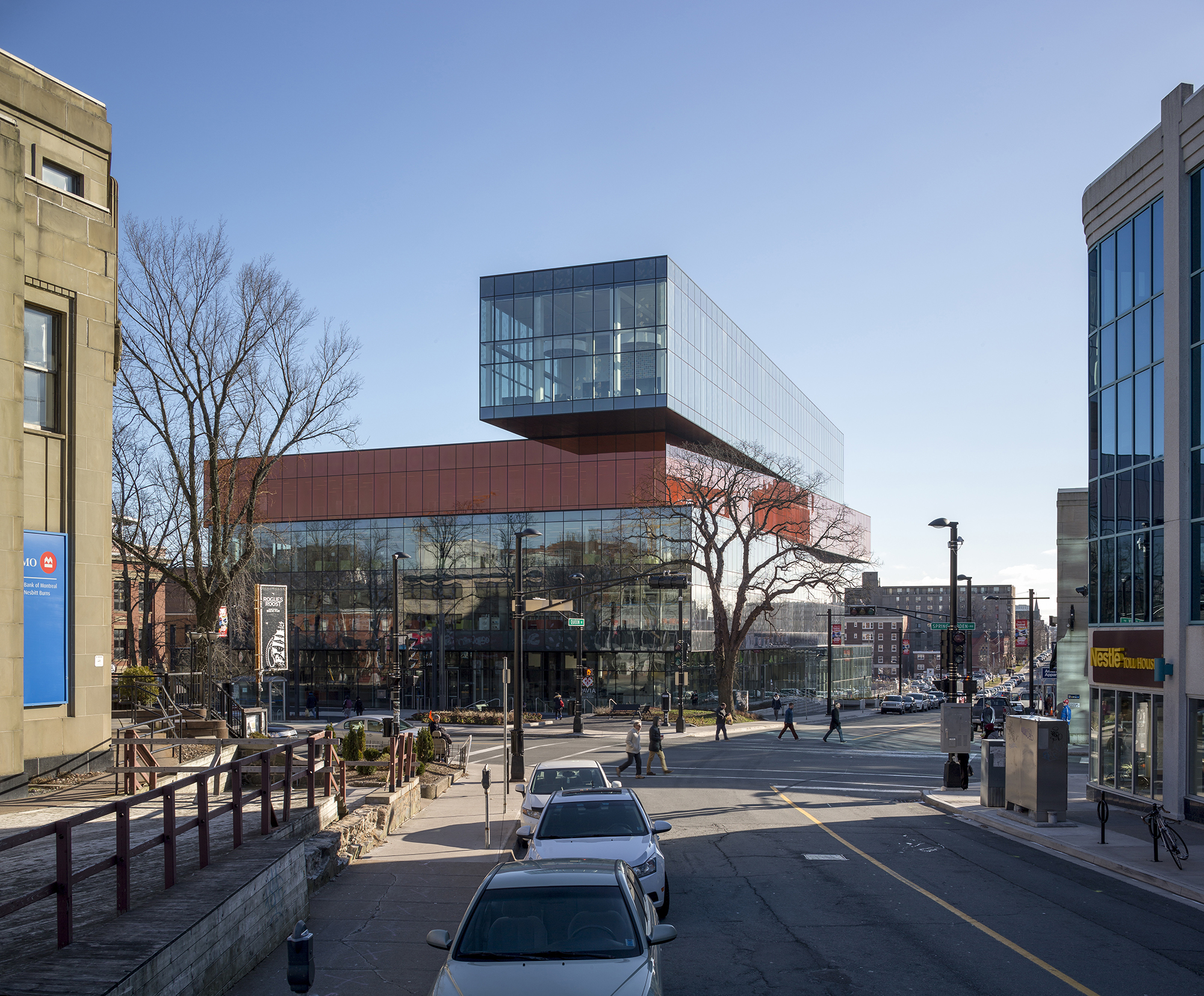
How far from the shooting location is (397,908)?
1300 centimetres

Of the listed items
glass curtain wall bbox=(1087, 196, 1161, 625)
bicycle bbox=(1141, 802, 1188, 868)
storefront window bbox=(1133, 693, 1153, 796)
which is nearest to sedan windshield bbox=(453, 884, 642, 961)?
bicycle bbox=(1141, 802, 1188, 868)

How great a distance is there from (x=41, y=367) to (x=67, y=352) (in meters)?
0.53

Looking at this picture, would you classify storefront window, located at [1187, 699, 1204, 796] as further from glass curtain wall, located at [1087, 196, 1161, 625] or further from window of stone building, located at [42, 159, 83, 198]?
window of stone building, located at [42, 159, 83, 198]

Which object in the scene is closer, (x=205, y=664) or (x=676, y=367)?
(x=205, y=664)

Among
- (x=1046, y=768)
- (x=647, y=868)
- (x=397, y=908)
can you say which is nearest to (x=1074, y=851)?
(x=1046, y=768)

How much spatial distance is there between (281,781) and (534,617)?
52525mm

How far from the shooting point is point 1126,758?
24188 mm

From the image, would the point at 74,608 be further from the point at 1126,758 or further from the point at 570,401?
the point at 570,401

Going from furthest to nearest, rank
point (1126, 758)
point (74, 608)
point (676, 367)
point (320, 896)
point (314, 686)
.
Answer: point (314, 686) → point (676, 367) → point (1126, 758) → point (74, 608) → point (320, 896)

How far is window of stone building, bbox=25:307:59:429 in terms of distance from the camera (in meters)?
18.3

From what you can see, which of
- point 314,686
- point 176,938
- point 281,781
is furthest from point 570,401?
point 176,938

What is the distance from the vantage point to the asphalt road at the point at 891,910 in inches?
401

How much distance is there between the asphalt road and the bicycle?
1113 millimetres

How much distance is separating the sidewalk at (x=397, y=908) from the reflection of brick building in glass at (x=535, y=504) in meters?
40.5
